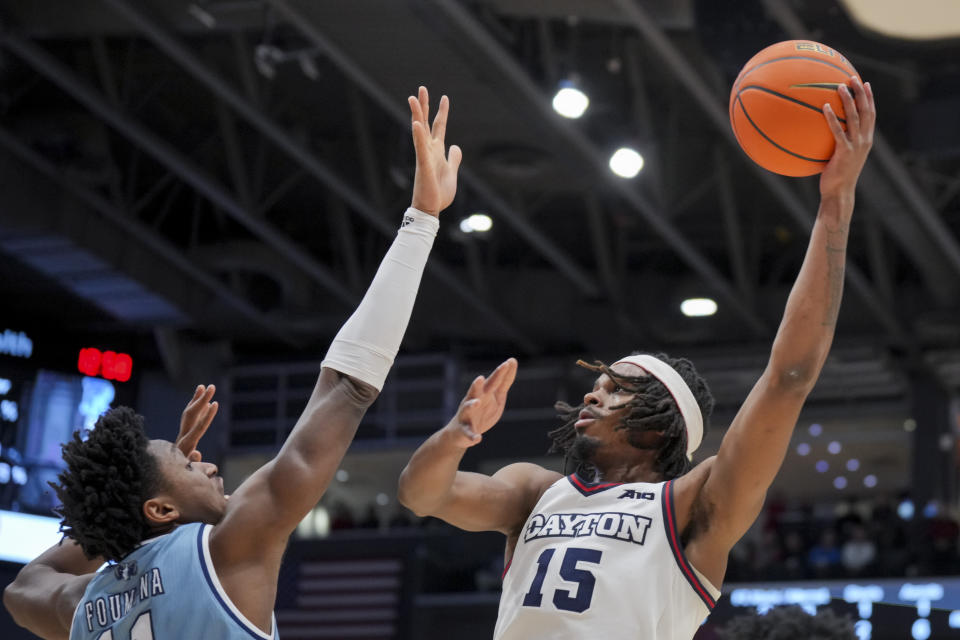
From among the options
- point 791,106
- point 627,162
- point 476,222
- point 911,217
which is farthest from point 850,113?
point 476,222

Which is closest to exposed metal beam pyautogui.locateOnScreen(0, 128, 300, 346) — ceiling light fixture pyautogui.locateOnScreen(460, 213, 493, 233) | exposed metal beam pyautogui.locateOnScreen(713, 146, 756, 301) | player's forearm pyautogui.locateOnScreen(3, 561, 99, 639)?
ceiling light fixture pyautogui.locateOnScreen(460, 213, 493, 233)

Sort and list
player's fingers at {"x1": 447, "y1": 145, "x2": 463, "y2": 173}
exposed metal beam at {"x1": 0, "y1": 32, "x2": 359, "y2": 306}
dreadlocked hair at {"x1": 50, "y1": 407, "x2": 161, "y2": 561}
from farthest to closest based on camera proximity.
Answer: exposed metal beam at {"x1": 0, "y1": 32, "x2": 359, "y2": 306}, player's fingers at {"x1": 447, "y1": 145, "x2": 463, "y2": 173}, dreadlocked hair at {"x1": 50, "y1": 407, "x2": 161, "y2": 561}

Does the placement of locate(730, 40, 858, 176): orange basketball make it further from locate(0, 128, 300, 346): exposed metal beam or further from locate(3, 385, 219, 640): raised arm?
locate(0, 128, 300, 346): exposed metal beam

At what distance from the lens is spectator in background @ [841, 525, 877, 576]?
47.9 feet

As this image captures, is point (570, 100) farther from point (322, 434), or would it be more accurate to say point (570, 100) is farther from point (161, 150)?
point (322, 434)

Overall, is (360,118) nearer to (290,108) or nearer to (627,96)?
(290,108)

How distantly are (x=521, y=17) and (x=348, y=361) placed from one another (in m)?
9.97

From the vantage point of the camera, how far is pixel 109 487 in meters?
2.94

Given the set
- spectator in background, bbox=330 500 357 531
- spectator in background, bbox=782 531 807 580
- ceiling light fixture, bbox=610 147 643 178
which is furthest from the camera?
spectator in background, bbox=330 500 357 531

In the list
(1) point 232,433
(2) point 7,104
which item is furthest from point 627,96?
(1) point 232,433

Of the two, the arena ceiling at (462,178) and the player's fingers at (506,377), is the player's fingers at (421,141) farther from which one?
the arena ceiling at (462,178)

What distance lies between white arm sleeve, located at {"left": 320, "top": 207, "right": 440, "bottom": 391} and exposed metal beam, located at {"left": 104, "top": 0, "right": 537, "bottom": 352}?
33.4 feet

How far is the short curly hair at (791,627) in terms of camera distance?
421 centimetres

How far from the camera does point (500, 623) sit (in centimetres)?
332
